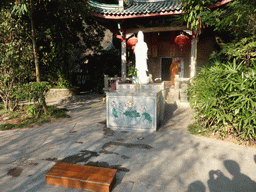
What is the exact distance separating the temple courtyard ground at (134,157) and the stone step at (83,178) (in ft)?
0.34

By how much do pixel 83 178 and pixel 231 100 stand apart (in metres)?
3.43

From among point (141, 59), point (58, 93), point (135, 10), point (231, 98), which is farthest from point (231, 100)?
point (58, 93)

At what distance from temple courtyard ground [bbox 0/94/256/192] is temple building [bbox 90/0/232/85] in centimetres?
408

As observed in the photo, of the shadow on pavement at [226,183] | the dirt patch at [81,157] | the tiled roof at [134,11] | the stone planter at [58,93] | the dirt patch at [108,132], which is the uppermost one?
the tiled roof at [134,11]

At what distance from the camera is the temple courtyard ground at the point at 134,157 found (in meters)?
2.70

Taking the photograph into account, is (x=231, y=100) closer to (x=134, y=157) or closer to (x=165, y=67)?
(x=134, y=157)

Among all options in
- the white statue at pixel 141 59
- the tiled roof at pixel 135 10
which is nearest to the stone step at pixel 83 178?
the white statue at pixel 141 59

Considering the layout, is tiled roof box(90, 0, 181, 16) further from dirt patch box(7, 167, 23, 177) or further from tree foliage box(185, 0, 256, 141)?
dirt patch box(7, 167, 23, 177)

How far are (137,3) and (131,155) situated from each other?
367 inches

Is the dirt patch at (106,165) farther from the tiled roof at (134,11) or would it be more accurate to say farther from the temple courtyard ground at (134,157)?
the tiled roof at (134,11)

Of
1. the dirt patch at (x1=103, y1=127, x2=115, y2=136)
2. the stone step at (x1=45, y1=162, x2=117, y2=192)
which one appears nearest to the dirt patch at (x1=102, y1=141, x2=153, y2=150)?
the dirt patch at (x1=103, y1=127, x2=115, y2=136)

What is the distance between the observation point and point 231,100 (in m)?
4.09

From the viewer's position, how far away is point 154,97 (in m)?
4.83

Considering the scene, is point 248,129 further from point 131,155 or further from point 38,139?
point 38,139
